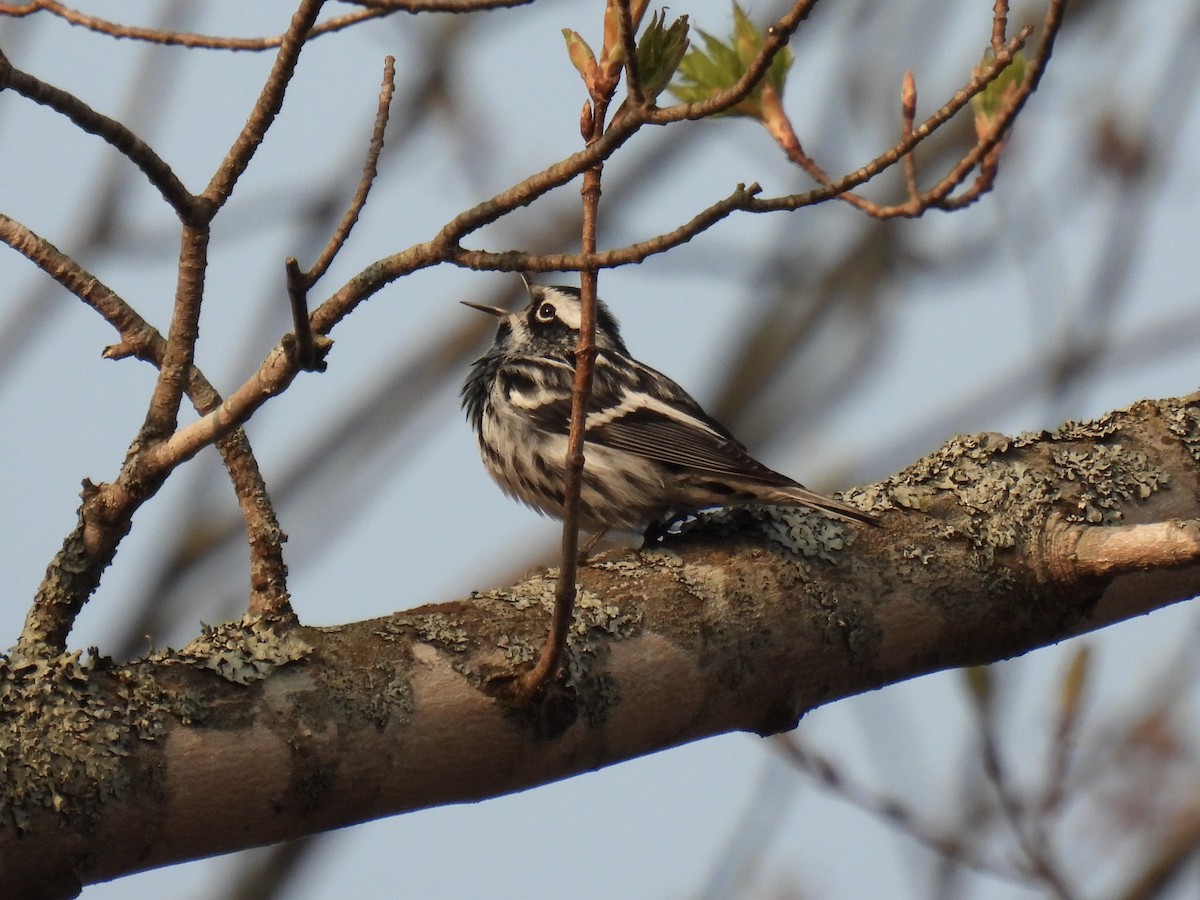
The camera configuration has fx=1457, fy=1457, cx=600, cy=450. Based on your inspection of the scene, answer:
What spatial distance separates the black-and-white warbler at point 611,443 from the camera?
5188 mm

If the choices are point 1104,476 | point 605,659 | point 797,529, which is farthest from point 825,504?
point 605,659

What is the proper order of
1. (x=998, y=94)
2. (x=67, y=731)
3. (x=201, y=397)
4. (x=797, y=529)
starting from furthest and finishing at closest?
(x=998, y=94)
(x=797, y=529)
(x=201, y=397)
(x=67, y=731)

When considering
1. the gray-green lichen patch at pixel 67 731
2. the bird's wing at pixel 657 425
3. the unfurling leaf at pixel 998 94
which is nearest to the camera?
the gray-green lichen patch at pixel 67 731

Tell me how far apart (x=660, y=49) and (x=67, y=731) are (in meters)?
1.70

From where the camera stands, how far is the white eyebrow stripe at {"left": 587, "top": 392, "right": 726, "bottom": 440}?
5.64 meters

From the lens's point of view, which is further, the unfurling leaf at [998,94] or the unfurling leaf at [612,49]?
the unfurling leaf at [998,94]

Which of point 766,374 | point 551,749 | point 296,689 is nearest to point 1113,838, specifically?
point 766,374

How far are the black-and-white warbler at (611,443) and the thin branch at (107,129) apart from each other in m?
2.28

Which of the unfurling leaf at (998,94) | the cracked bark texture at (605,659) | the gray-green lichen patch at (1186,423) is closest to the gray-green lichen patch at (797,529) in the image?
the cracked bark texture at (605,659)

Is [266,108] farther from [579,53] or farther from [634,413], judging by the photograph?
[634,413]

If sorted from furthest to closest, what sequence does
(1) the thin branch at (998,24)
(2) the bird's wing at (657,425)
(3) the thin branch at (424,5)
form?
(2) the bird's wing at (657,425) < (1) the thin branch at (998,24) < (3) the thin branch at (424,5)

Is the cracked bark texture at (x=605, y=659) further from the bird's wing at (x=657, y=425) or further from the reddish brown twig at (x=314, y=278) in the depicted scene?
the bird's wing at (x=657, y=425)

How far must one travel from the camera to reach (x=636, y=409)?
226 inches

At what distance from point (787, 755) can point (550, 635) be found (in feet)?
9.68
